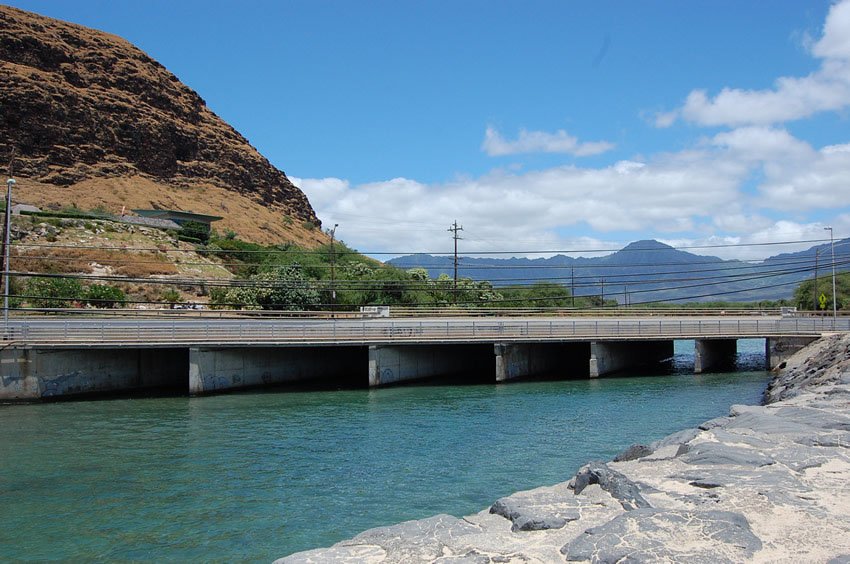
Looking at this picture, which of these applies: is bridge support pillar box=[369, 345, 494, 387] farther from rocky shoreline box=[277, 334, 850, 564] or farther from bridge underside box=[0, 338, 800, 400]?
rocky shoreline box=[277, 334, 850, 564]

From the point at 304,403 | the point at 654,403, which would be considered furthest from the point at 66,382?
the point at 654,403

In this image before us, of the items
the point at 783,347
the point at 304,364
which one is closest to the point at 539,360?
the point at 304,364

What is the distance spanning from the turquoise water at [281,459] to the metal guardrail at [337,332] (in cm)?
308

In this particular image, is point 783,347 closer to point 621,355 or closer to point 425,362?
point 621,355

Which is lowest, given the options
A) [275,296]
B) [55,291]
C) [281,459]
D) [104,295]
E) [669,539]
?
[281,459]

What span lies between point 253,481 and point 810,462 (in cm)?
1391

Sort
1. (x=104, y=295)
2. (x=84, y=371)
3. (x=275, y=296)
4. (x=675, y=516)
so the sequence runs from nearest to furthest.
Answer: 1. (x=675, y=516)
2. (x=84, y=371)
3. (x=104, y=295)
4. (x=275, y=296)

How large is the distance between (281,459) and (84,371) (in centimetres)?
1962

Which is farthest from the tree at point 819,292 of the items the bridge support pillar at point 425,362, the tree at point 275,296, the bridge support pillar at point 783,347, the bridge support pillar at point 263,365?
the bridge support pillar at point 263,365

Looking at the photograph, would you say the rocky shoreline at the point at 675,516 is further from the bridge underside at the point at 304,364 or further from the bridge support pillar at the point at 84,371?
the bridge support pillar at the point at 84,371

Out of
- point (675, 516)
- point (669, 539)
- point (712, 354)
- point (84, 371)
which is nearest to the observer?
point (669, 539)

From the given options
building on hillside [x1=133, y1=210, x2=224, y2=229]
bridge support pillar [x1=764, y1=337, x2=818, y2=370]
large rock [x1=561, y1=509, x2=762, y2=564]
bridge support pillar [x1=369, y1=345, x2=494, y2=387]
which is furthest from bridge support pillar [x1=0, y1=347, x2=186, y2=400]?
building on hillside [x1=133, y1=210, x2=224, y2=229]

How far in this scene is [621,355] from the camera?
1876 inches

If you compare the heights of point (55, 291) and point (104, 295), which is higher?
point (55, 291)
